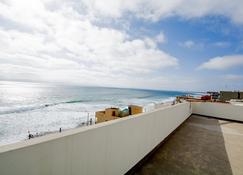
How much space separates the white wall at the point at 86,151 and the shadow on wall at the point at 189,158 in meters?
0.29

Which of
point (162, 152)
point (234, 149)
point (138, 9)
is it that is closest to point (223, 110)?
point (234, 149)

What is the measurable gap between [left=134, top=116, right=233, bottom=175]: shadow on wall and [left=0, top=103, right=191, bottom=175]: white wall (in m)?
0.29

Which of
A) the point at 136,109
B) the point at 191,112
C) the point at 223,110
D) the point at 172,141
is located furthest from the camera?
the point at 136,109

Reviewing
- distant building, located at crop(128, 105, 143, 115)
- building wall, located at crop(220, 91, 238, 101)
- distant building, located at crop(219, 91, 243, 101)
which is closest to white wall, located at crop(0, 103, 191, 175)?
distant building, located at crop(128, 105, 143, 115)

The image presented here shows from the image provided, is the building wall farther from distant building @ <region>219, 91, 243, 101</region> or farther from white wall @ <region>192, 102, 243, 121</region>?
white wall @ <region>192, 102, 243, 121</region>

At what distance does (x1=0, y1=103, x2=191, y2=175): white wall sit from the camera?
0.96 meters

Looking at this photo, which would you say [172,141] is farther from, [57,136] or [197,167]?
[57,136]

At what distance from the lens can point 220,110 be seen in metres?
7.41

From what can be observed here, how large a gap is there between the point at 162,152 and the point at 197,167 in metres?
0.72

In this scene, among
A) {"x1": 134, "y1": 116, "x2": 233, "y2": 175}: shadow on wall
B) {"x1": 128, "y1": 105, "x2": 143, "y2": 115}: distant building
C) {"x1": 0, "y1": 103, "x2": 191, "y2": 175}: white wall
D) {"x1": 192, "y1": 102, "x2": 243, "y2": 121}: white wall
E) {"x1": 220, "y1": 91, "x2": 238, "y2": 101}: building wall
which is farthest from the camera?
{"x1": 220, "y1": 91, "x2": 238, "y2": 101}: building wall

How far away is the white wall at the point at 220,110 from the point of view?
693 centimetres

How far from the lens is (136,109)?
361 inches

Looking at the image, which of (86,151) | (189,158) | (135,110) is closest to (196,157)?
(189,158)

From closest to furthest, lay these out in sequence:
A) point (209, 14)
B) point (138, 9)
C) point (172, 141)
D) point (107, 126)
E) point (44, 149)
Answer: point (44, 149), point (107, 126), point (172, 141), point (138, 9), point (209, 14)
